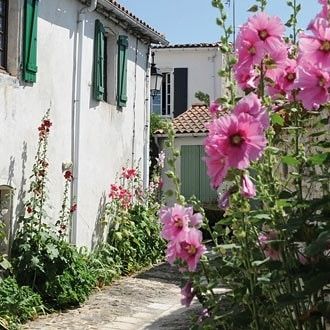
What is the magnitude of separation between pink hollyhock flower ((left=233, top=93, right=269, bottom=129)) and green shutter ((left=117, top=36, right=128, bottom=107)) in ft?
33.5

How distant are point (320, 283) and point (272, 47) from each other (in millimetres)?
856

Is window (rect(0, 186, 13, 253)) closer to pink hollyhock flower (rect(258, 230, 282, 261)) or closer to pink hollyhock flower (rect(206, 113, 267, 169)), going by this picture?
pink hollyhock flower (rect(258, 230, 282, 261))

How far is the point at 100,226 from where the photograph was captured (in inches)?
449

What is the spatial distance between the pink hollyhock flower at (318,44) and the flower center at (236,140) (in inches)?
15.7

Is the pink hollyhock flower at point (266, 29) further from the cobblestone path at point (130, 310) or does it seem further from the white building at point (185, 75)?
the white building at point (185, 75)

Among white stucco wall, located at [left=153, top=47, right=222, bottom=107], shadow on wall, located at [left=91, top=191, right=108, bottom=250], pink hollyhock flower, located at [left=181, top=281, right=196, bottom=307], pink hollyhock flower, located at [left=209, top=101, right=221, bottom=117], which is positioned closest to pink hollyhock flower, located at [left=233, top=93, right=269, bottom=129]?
pink hollyhock flower, located at [left=209, top=101, right=221, bottom=117]

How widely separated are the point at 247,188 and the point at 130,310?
21.6 ft

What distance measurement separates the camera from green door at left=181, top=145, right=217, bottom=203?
1908 cm

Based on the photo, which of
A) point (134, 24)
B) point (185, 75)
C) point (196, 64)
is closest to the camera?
point (134, 24)

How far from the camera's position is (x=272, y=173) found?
238 cm

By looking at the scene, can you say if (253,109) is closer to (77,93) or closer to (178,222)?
(178,222)

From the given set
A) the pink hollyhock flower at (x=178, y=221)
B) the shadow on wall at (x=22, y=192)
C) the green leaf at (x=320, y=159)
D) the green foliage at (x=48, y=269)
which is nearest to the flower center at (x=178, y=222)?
the pink hollyhock flower at (x=178, y=221)

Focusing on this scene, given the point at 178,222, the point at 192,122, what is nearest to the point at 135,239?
the point at 192,122

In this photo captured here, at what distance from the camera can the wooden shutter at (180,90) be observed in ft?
79.3
